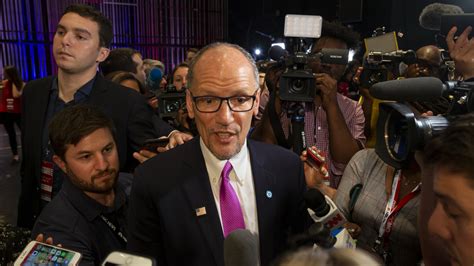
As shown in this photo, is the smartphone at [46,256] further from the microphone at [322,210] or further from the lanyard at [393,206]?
the lanyard at [393,206]

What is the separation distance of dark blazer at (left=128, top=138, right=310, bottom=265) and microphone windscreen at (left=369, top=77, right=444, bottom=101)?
17.1 inches

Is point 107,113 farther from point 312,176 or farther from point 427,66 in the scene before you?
point 427,66

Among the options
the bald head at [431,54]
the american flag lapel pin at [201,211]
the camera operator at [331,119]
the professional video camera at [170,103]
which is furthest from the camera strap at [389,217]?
the bald head at [431,54]

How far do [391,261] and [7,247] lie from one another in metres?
1.14

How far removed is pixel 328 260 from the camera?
40 centimetres

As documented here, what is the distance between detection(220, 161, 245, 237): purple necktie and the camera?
112cm

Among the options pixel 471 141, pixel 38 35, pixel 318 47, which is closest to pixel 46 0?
pixel 38 35

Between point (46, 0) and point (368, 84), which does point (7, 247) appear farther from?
point (46, 0)

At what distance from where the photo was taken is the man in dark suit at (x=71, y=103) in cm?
180

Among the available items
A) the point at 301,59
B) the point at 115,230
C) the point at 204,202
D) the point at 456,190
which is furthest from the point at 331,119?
the point at 456,190

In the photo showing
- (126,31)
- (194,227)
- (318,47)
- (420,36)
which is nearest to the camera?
(194,227)

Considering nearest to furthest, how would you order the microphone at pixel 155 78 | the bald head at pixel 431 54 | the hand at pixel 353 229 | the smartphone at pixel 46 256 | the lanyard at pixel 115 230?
1. the smartphone at pixel 46 256
2. the hand at pixel 353 229
3. the lanyard at pixel 115 230
4. the bald head at pixel 431 54
5. the microphone at pixel 155 78

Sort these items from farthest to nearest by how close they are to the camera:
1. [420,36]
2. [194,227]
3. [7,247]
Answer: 1. [420,36]
2. [7,247]
3. [194,227]

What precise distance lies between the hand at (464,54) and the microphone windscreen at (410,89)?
26.1 inches
